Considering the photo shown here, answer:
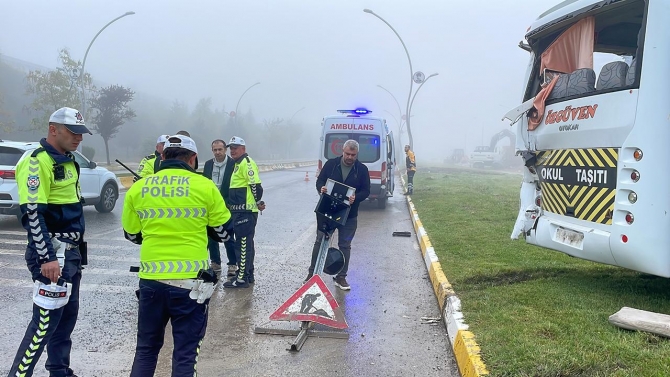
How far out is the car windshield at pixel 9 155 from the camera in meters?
9.49

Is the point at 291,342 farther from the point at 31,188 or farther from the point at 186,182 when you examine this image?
the point at 31,188

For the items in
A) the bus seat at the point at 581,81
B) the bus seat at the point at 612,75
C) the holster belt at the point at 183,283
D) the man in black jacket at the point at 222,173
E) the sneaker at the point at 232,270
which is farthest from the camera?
the sneaker at the point at 232,270

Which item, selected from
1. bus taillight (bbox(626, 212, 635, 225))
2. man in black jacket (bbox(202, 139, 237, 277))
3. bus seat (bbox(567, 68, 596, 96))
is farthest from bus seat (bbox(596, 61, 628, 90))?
man in black jacket (bbox(202, 139, 237, 277))

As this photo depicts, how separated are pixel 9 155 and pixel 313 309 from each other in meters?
7.62

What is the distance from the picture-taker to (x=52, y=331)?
3.26 metres

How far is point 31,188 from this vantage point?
3.10 meters

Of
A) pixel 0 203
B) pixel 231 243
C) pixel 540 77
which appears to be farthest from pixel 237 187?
pixel 0 203

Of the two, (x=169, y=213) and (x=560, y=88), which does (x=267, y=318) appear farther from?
(x=560, y=88)

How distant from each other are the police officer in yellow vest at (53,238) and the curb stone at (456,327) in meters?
Answer: 2.78

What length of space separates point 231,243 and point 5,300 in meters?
2.48

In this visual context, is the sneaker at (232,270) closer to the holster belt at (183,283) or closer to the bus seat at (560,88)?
the holster belt at (183,283)

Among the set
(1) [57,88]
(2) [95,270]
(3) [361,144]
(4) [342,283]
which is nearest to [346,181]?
(4) [342,283]

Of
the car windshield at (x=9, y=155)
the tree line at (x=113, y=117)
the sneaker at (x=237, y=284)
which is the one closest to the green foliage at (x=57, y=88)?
the tree line at (x=113, y=117)

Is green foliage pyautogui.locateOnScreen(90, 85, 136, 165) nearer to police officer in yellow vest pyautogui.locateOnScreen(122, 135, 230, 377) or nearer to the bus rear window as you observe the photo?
the bus rear window
